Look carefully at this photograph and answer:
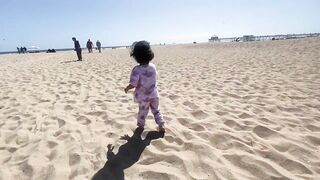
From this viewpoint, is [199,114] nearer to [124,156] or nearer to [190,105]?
[190,105]

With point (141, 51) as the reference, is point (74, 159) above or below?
below

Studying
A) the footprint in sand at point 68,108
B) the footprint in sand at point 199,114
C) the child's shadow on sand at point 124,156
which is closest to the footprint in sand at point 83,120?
the footprint in sand at point 68,108

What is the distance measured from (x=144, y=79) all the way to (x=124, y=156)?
105 centimetres

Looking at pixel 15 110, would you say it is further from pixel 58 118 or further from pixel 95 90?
pixel 95 90

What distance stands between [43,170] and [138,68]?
1692 millimetres

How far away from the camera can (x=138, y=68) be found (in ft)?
12.4

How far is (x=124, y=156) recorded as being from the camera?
3.52 m

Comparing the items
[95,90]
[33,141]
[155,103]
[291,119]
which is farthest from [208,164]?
[95,90]

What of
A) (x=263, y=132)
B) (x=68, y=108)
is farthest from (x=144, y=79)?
(x=68, y=108)

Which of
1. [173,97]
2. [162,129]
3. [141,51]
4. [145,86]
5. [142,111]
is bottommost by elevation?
[173,97]

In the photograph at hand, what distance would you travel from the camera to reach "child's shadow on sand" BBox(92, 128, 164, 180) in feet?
10.2

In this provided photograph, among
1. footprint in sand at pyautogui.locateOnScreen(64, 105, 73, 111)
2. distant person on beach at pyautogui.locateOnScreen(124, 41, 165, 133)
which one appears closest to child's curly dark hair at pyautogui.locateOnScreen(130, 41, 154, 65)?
distant person on beach at pyautogui.locateOnScreen(124, 41, 165, 133)

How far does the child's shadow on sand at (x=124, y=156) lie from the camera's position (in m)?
3.10

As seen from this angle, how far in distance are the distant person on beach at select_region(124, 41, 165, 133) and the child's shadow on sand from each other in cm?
29
